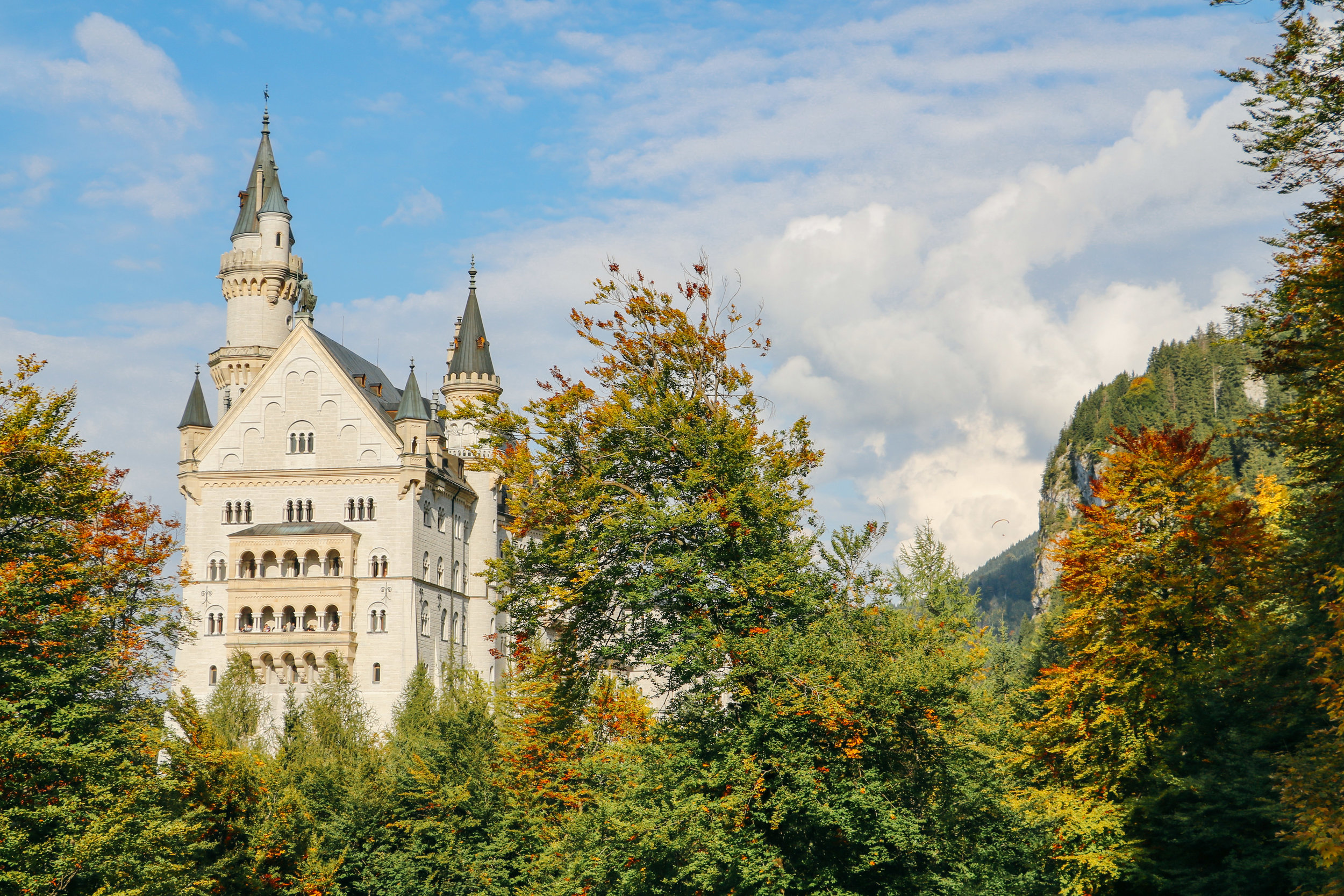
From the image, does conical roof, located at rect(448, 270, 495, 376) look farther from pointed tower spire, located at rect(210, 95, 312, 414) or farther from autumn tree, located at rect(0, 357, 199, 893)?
autumn tree, located at rect(0, 357, 199, 893)

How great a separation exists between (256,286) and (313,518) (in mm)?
20047

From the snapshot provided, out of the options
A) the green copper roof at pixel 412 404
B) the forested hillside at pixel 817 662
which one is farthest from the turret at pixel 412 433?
the forested hillside at pixel 817 662

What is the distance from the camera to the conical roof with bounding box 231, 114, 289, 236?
9469 centimetres

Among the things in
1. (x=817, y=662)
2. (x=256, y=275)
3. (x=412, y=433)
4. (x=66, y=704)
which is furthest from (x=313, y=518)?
(x=817, y=662)

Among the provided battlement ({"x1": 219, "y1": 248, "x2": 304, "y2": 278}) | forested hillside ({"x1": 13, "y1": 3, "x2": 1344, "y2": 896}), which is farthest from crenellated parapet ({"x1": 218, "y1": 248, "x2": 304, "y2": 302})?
forested hillside ({"x1": 13, "y1": 3, "x2": 1344, "y2": 896})

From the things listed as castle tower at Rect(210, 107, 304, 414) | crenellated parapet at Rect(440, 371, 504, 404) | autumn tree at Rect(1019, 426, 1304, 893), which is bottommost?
autumn tree at Rect(1019, 426, 1304, 893)

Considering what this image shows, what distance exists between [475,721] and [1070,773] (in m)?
25.9

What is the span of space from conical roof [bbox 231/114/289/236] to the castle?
0.68 m

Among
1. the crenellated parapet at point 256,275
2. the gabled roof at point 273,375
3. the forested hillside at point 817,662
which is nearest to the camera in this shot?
the forested hillside at point 817,662

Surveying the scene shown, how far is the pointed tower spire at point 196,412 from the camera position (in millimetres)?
89250

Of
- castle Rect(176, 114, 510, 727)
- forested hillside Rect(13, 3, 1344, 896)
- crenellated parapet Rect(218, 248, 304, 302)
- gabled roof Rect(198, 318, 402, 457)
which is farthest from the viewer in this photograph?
crenellated parapet Rect(218, 248, 304, 302)

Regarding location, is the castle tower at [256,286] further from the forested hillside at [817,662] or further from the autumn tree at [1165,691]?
the autumn tree at [1165,691]

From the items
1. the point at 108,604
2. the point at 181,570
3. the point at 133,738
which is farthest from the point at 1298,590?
the point at 181,570

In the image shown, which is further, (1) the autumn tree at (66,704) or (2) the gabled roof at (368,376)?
(2) the gabled roof at (368,376)
